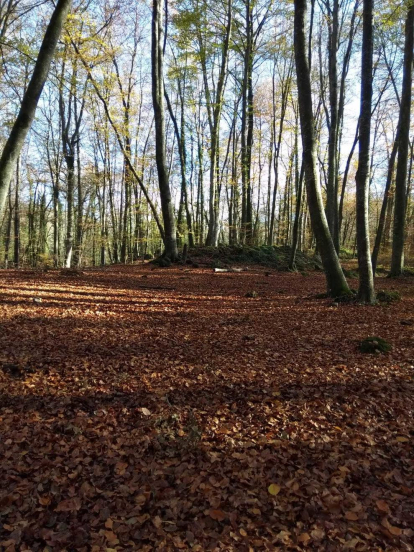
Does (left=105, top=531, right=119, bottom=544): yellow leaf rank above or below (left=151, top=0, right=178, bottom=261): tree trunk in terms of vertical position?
below

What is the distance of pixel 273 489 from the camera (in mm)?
2672

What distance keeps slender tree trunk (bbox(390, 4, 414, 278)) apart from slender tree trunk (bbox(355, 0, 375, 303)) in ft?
22.5

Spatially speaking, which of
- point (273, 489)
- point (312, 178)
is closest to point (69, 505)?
point (273, 489)

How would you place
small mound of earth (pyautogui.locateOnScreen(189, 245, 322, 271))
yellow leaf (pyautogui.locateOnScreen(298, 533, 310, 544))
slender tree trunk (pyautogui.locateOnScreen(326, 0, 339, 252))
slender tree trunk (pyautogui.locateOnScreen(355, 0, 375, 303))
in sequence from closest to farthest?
yellow leaf (pyautogui.locateOnScreen(298, 533, 310, 544)) < slender tree trunk (pyautogui.locateOnScreen(355, 0, 375, 303)) < slender tree trunk (pyautogui.locateOnScreen(326, 0, 339, 252)) < small mound of earth (pyautogui.locateOnScreen(189, 245, 322, 271))

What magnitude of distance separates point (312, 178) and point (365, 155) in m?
1.31

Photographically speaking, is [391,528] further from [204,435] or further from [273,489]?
[204,435]

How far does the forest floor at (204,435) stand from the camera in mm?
2367

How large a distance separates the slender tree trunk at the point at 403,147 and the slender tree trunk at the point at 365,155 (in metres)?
6.85

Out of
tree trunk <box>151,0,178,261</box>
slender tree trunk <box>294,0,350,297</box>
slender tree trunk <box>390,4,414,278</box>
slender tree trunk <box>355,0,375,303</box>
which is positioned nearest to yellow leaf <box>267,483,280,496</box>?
slender tree trunk <box>355,0,375,303</box>

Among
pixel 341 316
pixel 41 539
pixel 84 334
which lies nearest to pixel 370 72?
pixel 341 316

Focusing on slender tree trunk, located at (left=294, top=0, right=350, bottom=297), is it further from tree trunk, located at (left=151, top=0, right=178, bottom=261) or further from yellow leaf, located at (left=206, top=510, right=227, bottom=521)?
tree trunk, located at (left=151, top=0, right=178, bottom=261)

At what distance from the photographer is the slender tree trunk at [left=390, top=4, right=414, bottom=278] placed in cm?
1218

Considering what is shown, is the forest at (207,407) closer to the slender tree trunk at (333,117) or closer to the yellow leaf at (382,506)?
the yellow leaf at (382,506)

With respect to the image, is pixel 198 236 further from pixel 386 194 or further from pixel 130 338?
pixel 130 338
